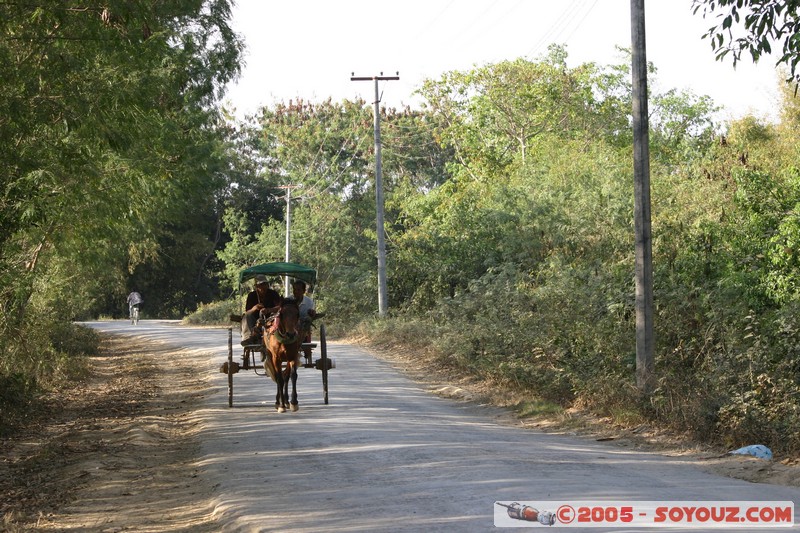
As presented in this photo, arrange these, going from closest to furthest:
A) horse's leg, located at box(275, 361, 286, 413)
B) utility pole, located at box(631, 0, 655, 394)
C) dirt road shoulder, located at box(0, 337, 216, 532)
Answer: dirt road shoulder, located at box(0, 337, 216, 532), utility pole, located at box(631, 0, 655, 394), horse's leg, located at box(275, 361, 286, 413)

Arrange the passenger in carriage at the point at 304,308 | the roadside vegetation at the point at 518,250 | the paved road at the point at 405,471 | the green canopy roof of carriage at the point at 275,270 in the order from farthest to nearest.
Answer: the green canopy roof of carriage at the point at 275,270, the passenger in carriage at the point at 304,308, the roadside vegetation at the point at 518,250, the paved road at the point at 405,471

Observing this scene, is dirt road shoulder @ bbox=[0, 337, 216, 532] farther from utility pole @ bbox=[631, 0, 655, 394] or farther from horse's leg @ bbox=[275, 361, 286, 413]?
utility pole @ bbox=[631, 0, 655, 394]

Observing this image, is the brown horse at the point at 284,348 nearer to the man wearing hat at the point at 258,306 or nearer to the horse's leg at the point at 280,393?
the horse's leg at the point at 280,393

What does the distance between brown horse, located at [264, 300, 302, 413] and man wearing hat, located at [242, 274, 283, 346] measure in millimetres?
554

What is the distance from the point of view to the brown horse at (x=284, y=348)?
50.6 feet

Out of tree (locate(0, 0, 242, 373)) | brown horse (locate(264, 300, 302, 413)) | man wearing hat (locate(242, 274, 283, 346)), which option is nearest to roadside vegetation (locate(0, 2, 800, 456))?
tree (locate(0, 0, 242, 373))

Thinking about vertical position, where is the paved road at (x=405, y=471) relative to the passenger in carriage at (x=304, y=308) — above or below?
below

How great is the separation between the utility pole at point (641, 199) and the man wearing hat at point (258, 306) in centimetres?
572

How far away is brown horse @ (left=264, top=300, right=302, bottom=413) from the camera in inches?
607

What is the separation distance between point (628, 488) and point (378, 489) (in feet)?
7.42

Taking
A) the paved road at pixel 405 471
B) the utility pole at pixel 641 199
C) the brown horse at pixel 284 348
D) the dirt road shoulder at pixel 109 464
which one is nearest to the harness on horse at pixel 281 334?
the brown horse at pixel 284 348

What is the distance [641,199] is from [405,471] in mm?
6973

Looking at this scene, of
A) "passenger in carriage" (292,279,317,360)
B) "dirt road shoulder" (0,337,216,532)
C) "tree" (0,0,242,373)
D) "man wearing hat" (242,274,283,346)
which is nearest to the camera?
"dirt road shoulder" (0,337,216,532)

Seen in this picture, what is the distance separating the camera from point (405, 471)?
33.1ft
